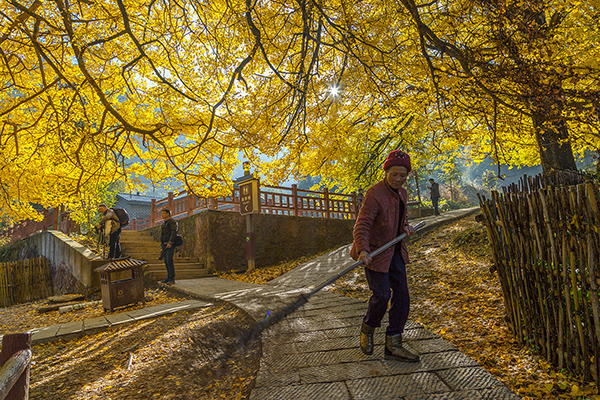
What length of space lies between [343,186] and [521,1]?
28.2ft

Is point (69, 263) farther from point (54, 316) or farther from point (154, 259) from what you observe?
point (54, 316)

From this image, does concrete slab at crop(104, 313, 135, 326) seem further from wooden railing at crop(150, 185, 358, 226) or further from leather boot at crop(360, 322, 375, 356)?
wooden railing at crop(150, 185, 358, 226)

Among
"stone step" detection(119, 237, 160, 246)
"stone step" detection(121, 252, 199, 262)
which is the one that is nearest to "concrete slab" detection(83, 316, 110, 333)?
"stone step" detection(121, 252, 199, 262)

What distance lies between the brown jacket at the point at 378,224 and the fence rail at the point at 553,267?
3.34 feet

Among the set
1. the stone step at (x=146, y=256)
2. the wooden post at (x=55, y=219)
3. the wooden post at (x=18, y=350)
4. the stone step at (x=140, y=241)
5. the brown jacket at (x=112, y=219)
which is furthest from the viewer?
the wooden post at (x=55, y=219)

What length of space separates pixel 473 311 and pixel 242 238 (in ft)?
26.4

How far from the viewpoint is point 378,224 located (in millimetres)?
2666

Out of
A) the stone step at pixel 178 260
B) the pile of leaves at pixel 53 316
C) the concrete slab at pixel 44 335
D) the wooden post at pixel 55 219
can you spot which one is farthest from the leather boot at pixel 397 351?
the wooden post at pixel 55 219

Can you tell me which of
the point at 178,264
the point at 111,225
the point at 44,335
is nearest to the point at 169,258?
the point at 111,225

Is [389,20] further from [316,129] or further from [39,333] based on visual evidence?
[39,333]

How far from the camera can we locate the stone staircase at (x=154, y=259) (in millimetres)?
9078

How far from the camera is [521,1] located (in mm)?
3361

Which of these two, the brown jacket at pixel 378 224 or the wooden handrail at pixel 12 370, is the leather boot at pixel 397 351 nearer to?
the brown jacket at pixel 378 224

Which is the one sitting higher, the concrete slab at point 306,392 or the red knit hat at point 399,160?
the red knit hat at point 399,160
